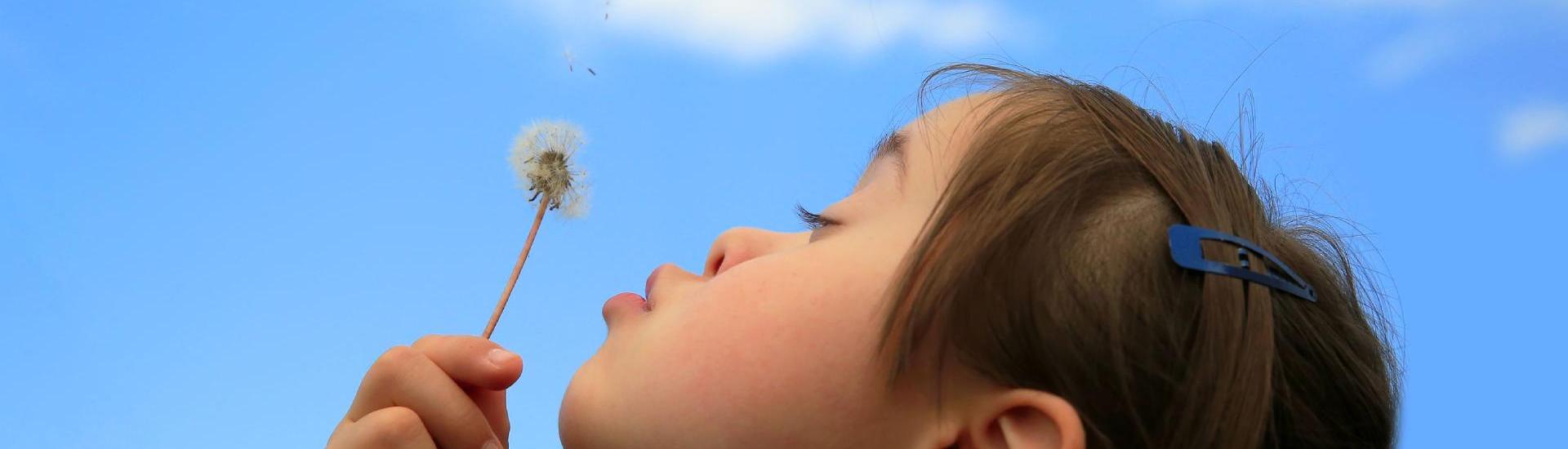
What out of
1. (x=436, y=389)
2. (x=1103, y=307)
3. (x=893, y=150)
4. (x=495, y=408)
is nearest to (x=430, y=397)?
(x=436, y=389)

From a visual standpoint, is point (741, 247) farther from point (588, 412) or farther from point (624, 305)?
point (588, 412)

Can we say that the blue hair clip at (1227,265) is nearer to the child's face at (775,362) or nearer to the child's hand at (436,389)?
the child's face at (775,362)

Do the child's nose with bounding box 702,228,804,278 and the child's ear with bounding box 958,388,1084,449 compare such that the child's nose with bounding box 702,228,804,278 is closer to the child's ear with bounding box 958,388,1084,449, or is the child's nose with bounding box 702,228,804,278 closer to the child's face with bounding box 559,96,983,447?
the child's face with bounding box 559,96,983,447

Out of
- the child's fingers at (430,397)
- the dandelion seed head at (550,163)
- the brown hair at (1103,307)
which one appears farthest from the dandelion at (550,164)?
the brown hair at (1103,307)

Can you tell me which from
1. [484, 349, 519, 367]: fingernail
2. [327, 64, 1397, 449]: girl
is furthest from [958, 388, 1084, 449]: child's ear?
[484, 349, 519, 367]: fingernail

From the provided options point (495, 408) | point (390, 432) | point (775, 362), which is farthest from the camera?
point (495, 408)

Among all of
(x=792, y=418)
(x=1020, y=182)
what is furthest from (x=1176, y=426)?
(x=792, y=418)
